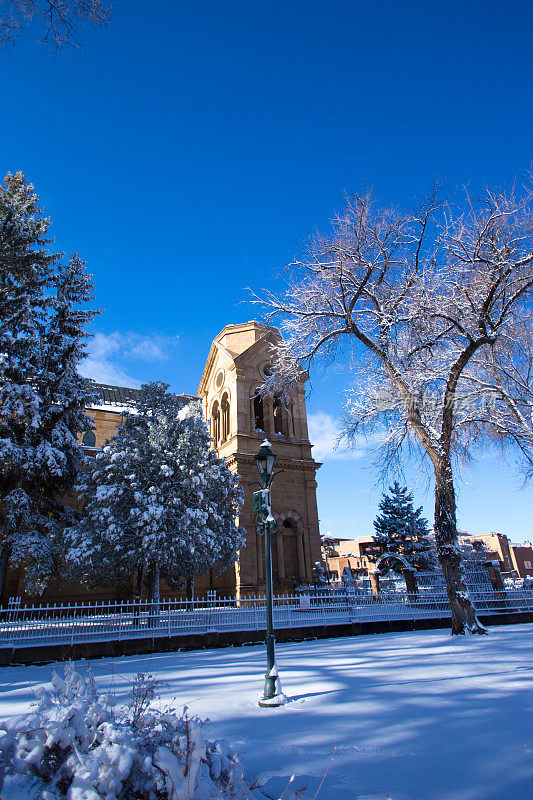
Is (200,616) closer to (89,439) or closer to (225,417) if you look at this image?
(225,417)

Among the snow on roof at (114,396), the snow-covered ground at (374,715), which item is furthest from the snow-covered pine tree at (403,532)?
the snow-covered ground at (374,715)

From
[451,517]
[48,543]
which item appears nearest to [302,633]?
[451,517]

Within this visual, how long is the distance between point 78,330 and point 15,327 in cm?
228

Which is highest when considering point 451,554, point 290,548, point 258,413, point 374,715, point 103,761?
point 258,413

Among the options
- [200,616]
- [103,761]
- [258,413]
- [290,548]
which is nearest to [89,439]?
[258,413]

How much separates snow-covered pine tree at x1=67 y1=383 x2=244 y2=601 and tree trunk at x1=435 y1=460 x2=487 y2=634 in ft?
27.1

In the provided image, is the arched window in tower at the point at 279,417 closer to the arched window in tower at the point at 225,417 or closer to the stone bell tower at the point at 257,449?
the stone bell tower at the point at 257,449

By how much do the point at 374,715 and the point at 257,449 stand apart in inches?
809

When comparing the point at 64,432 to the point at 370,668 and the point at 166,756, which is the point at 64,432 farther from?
the point at 166,756

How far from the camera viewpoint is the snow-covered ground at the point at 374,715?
3.44 m

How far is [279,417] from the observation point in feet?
94.8

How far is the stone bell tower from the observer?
24047mm

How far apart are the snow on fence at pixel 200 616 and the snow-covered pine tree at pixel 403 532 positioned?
14133 mm

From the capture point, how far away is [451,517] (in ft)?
39.3
